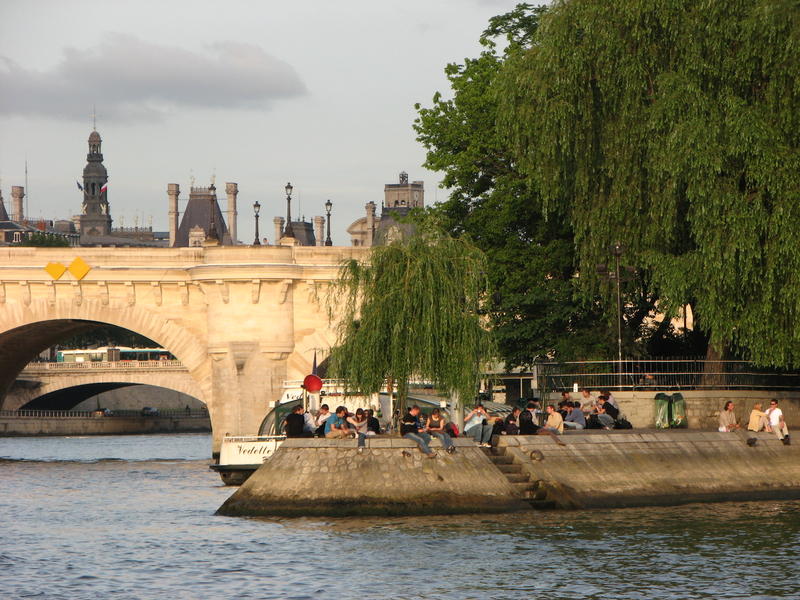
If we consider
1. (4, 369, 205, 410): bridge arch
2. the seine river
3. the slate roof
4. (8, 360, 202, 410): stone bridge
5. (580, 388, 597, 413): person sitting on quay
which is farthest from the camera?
the slate roof

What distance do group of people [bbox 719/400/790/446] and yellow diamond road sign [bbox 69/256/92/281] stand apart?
26.9 m

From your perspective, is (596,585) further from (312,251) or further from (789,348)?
(312,251)

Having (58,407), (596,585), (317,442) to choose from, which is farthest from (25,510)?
(58,407)

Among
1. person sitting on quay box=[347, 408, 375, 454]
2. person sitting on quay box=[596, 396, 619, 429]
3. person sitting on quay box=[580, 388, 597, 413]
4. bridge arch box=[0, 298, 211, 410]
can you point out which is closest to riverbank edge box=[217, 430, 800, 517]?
person sitting on quay box=[596, 396, 619, 429]

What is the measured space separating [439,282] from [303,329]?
2132cm

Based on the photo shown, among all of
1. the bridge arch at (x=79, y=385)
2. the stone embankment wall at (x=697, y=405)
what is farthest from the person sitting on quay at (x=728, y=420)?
the bridge arch at (x=79, y=385)

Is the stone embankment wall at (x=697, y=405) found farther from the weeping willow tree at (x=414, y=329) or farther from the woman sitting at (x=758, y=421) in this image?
the weeping willow tree at (x=414, y=329)

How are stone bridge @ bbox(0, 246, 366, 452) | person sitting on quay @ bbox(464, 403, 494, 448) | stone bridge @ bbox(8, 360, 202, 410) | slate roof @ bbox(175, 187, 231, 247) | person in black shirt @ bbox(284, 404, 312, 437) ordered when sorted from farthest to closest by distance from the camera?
1. slate roof @ bbox(175, 187, 231, 247)
2. stone bridge @ bbox(8, 360, 202, 410)
3. stone bridge @ bbox(0, 246, 366, 452)
4. person sitting on quay @ bbox(464, 403, 494, 448)
5. person in black shirt @ bbox(284, 404, 312, 437)

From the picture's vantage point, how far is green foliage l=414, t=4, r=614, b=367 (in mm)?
45656

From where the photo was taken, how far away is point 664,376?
135ft

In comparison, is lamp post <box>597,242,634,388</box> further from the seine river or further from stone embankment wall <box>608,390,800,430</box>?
the seine river

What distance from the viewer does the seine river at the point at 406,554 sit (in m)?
24.3

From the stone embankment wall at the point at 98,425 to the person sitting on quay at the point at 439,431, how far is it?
6662 centimetres

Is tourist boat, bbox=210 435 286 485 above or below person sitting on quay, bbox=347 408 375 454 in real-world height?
below
